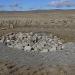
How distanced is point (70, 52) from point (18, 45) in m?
4.85

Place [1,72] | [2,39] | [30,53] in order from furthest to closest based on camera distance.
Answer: [2,39] < [30,53] < [1,72]

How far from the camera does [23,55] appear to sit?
22.1 metres

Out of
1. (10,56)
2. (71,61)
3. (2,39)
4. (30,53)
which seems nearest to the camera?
(71,61)

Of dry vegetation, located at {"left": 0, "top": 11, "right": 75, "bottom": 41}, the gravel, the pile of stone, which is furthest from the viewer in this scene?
dry vegetation, located at {"left": 0, "top": 11, "right": 75, "bottom": 41}

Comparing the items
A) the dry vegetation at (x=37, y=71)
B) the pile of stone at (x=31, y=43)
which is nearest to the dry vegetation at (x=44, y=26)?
the pile of stone at (x=31, y=43)

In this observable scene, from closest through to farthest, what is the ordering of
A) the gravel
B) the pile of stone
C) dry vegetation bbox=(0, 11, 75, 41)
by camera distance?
the gravel, the pile of stone, dry vegetation bbox=(0, 11, 75, 41)

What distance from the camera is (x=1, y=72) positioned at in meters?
14.9

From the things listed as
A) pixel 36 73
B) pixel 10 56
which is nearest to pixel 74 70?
pixel 36 73

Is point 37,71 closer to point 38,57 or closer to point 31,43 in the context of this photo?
point 38,57

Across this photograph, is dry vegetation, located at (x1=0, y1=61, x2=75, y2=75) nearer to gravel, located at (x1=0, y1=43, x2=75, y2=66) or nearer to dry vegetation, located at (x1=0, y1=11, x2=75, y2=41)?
gravel, located at (x1=0, y1=43, x2=75, y2=66)

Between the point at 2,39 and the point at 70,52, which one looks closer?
the point at 70,52

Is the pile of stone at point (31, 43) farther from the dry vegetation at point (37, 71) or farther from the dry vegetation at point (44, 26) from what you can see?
the dry vegetation at point (37, 71)

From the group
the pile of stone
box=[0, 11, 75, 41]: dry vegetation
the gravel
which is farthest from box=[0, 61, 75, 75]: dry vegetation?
box=[0, 11, 75, 41]: dry vegetation

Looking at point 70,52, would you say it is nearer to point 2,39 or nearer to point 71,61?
point 71,61
